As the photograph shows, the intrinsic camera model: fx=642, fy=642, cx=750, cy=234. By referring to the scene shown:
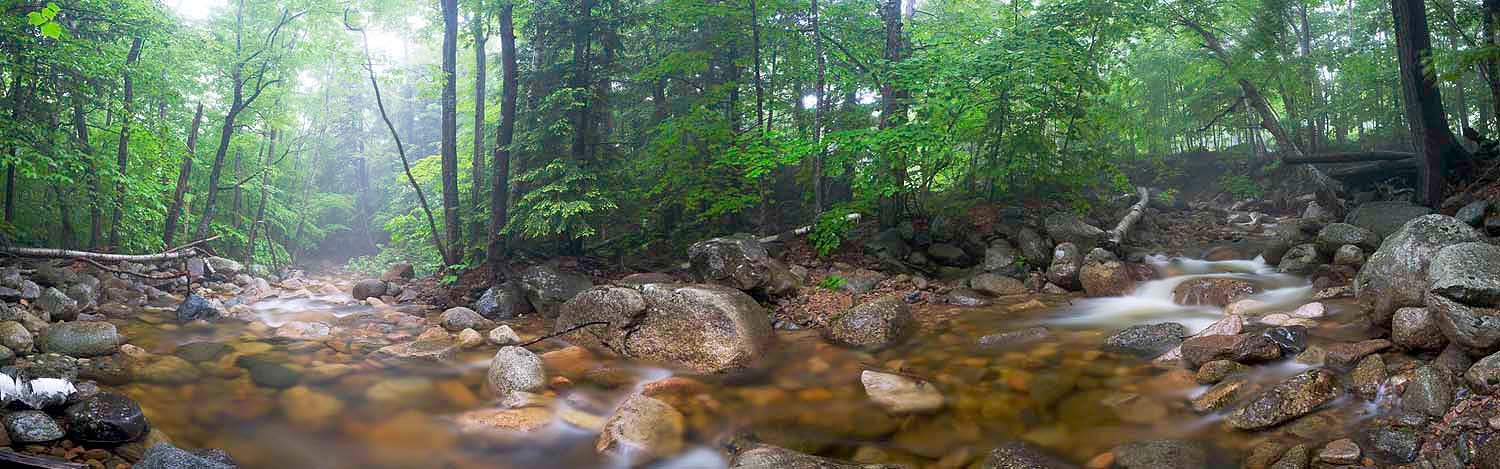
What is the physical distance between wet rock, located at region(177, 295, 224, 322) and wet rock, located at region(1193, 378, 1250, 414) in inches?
448

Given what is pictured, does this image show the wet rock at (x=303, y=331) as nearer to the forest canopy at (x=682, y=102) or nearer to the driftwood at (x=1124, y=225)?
the forest canopy at (x=682, y=102)

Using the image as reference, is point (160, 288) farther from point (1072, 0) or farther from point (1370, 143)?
point (1370, 143)

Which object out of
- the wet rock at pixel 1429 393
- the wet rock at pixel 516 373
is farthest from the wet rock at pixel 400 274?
the wet rock at pixel 1429 393

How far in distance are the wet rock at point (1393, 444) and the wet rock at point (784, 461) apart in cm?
246

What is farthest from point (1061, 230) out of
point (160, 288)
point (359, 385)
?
point (160, 288)

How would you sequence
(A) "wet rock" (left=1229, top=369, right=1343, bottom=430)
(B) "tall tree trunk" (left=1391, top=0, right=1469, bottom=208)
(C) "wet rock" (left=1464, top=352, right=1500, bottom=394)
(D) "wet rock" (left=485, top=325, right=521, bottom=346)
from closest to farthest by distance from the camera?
1. (C) "wet rock" (left=1464, top=352, right=1500, bottom=394)
2. (A) "wet rock" (left=1229, top=369, right=1343, bottom=430)
3. (D) "wet rock" (left=485, top=325, right=521, bottom=346)
4. (B) "tall tree trunk" (left=1391, top=0, right=1469, bottom=208)

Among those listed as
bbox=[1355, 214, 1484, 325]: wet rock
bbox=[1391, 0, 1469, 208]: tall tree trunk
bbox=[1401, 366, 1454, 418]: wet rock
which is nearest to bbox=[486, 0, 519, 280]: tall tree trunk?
bbox=[1401, 366, 1454, 418]: wet rock

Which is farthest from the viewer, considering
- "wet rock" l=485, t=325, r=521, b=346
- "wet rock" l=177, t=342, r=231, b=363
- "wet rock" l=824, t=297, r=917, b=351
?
"wet rock" l=485, t=325, r=521, b=346

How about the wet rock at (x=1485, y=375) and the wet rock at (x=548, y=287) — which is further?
the wet rock at (x=548, y=287)

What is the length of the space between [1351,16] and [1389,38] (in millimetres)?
6579

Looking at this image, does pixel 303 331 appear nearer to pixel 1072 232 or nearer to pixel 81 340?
pixel 81 340

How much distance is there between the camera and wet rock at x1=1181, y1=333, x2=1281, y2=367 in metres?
4.71

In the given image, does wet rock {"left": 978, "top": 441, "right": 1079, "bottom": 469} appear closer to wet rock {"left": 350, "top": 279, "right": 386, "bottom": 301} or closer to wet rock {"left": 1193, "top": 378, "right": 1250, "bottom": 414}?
wet rock {"left": 1193, "top": 378, "right": 1250, "bottom": 414}

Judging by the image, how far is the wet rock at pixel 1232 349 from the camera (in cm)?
471
